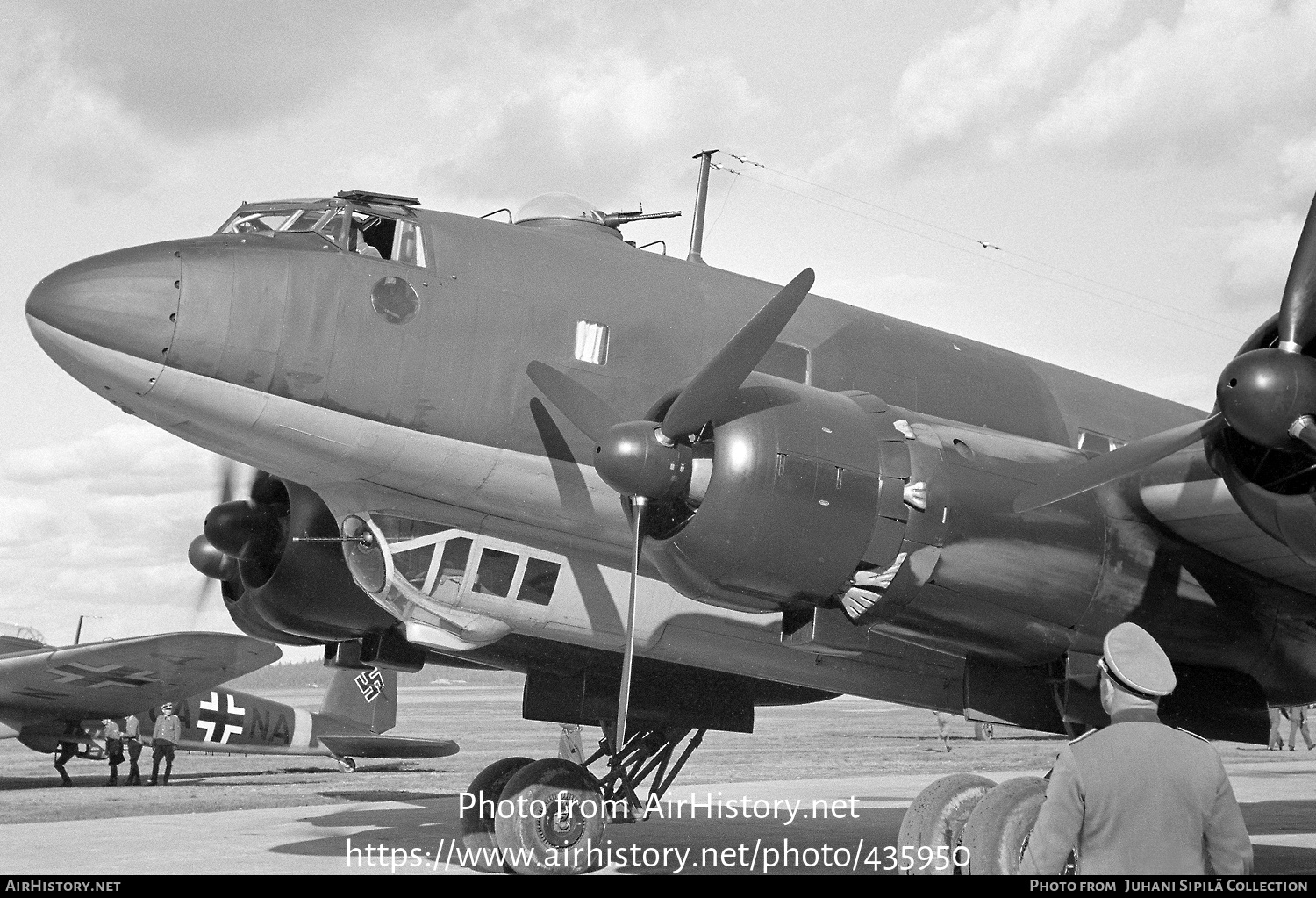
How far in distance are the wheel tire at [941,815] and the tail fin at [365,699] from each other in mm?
6747

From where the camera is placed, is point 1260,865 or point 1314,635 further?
point 1260,865

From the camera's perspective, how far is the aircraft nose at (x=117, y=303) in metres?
7.95

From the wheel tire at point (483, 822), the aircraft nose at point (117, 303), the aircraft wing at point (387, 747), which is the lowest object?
the wheel tire at point (483, 822)

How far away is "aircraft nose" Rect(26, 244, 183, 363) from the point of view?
26.1 ft

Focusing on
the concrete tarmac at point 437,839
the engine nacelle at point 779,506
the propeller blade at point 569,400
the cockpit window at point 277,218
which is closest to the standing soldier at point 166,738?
the concrete tarmac at point 437,839

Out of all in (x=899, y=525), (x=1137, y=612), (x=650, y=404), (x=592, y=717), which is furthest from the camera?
(x=592, y=717)

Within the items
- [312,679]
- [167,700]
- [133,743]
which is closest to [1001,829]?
[133,743]

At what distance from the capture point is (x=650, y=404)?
30.9ft

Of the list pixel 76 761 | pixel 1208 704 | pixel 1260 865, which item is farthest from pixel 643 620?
pixel 76 761

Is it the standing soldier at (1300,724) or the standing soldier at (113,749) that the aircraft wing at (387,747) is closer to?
the standing soldier at (113,749)

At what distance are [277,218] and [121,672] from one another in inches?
601

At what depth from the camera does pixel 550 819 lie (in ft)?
33.8

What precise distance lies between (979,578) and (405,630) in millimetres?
4403
